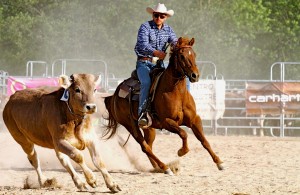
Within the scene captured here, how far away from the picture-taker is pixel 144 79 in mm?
10156

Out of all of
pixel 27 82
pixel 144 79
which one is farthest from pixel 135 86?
pixel 27 82

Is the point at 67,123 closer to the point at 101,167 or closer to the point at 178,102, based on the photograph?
the point at 101,167

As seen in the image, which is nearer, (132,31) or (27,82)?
(27,82)

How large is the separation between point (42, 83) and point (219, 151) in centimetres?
543

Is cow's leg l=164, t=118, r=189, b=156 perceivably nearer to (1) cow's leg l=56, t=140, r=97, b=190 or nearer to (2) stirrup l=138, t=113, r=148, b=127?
(2) stirrup l=138, t=113, r=148, b=127

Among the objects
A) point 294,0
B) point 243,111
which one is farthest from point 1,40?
point 243,111

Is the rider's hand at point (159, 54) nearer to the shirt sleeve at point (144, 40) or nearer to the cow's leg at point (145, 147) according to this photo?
the shirt sleeve at point (144, 40)

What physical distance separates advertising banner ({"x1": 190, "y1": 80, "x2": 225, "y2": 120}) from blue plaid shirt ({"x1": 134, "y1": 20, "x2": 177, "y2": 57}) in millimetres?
8010

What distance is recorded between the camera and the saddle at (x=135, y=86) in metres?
10.1

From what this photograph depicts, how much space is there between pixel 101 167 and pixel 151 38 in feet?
8.79

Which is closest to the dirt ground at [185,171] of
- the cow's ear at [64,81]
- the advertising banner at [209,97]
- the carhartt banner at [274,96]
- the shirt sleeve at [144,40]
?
the cow's ear at [64,81]

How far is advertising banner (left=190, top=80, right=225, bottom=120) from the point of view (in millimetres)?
18375

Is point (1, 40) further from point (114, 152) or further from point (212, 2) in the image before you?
point (114, 152)

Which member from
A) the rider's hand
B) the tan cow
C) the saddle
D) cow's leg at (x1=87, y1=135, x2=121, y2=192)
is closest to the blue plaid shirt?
the rider's hand
